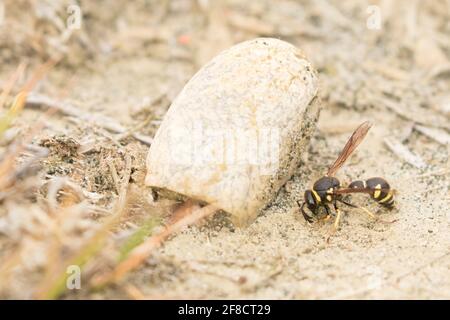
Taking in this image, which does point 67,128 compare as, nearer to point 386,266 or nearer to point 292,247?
point 292,247

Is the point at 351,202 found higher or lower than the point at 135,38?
lower

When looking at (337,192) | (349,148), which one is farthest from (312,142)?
(337,192)

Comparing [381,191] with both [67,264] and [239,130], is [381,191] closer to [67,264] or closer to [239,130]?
[239,130]

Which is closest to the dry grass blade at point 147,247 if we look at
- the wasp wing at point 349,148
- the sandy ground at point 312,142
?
the sandy ground at point 312,142

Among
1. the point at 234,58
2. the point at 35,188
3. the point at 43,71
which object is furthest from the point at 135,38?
the point at 35,188

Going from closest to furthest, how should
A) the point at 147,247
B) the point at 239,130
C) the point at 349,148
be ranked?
the point at 147,247 < the point at 239,130 < the point at 349,148

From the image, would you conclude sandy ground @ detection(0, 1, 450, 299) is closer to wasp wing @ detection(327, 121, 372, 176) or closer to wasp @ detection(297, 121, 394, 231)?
wasp @ detection(297, 121, 394, 231)

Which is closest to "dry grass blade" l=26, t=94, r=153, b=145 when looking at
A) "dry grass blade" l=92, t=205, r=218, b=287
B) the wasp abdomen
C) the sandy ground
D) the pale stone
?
the sandy ground
